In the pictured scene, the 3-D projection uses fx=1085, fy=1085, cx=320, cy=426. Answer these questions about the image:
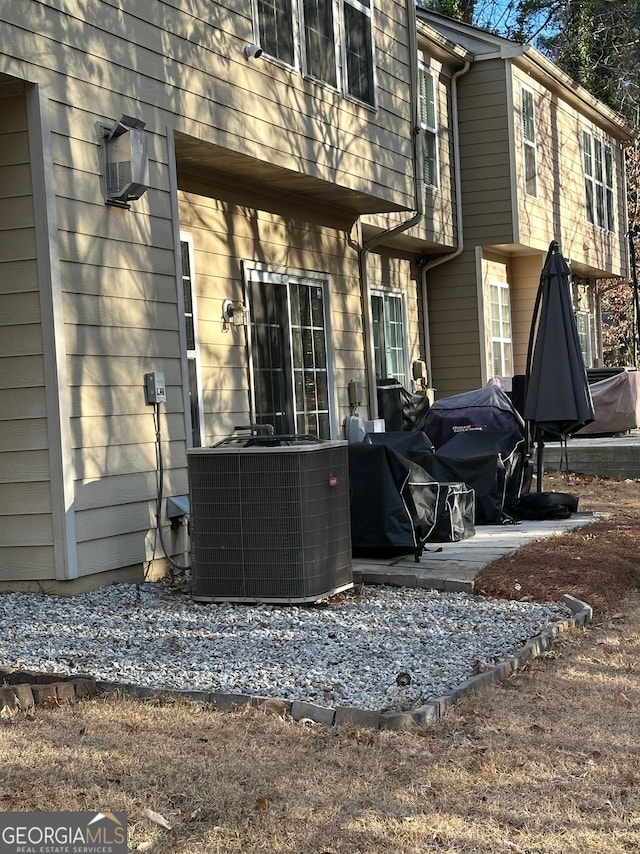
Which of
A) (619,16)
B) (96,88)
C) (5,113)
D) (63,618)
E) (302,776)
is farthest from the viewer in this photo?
(619,16)

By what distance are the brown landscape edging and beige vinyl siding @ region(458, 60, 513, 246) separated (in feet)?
38.2

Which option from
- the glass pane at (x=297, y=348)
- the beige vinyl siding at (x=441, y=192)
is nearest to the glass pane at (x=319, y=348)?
the glass pane at (x=297, y=348)

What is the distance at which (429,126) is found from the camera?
49.1 feet

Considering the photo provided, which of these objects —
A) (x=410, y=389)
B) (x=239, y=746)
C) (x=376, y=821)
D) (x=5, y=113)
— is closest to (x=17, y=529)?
(x=5, y=113)

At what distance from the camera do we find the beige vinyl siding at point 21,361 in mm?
6398

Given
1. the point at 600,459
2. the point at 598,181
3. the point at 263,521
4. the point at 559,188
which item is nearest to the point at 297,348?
the point at 263,521

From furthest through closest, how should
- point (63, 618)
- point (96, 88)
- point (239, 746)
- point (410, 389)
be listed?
1. point (410, 389)
2. point (96, 88)
3. point (63, 618)
4. point (239, 746)

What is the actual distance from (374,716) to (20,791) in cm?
140

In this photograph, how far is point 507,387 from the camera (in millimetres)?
15422

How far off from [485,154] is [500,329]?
114 inches

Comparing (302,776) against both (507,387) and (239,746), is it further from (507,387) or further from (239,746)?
(507,387)

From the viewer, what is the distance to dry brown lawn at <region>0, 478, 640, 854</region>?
3.18 metres

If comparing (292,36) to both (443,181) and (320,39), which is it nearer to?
(320,39)

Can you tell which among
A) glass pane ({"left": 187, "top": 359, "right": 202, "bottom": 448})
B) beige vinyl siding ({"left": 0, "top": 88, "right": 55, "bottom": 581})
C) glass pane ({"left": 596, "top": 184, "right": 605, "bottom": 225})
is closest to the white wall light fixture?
beige vinyl siding ({"left": 0, "top": 88, "right": 55, "bottom": 581})
